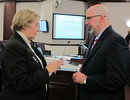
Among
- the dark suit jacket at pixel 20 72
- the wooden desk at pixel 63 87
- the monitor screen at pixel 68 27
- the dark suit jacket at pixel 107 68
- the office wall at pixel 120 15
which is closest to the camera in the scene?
the dark suit jacket at pixel 20 72

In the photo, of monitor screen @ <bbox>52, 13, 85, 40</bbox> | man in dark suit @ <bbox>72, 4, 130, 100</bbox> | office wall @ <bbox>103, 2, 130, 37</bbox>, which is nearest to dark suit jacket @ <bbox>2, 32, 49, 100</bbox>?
man in dark suit @ <bbox>72, 4, 130, 100</bbox>

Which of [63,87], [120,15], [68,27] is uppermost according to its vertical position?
[120,15]

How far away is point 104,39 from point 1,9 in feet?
21.2

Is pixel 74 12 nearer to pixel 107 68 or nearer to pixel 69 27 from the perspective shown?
pixel 69 27

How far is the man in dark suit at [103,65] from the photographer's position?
41.9 inches

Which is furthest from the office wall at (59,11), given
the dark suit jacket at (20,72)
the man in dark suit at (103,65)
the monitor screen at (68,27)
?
the dark suit jacket at (20,72)

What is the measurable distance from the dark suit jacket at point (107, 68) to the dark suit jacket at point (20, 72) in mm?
363

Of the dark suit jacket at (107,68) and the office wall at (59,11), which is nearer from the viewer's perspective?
the dark suit jacket at (107,68)

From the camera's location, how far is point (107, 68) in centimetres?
109

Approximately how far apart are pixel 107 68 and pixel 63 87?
0.75 meters

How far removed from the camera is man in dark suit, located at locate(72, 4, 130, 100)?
1.07m

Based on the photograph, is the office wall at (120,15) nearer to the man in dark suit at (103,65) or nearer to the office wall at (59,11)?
the office wall at (59,11)

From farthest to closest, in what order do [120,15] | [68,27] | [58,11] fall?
[120,15] → [68,27] → [58,11]

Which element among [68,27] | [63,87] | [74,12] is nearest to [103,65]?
[63,87]
